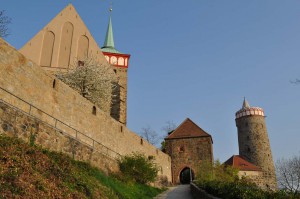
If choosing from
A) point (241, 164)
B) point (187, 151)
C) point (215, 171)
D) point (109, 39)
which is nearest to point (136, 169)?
point (215, 171)

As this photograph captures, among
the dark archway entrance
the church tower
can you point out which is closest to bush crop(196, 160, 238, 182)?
the dark archway entrance

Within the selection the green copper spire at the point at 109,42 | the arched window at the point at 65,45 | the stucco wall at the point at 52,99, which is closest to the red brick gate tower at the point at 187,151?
the stucco wall at the point at 52,99

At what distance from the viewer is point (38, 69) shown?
522 inches

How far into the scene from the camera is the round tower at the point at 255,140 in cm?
4362

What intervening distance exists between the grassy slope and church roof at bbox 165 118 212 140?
24010 mm

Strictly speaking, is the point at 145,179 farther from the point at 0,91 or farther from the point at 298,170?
the point at 298,170

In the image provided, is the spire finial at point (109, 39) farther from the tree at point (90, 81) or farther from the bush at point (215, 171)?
the bush at point (215, 171)

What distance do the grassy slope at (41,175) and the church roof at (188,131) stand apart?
24010mm

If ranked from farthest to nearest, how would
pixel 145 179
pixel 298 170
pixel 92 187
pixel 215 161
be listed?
pixel 298 170 → pixel 215 161 → pixel 145 179 → pixel 92 187

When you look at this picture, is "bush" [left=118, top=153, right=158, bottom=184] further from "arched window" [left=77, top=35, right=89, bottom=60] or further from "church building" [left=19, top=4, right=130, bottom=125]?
"arched window" [left=77, top=35, right=89, bottom=60]

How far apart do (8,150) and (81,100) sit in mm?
8377

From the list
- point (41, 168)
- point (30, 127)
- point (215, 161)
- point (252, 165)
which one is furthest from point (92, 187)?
point (252, 165)

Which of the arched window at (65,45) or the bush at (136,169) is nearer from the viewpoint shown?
the bush at (136,169)

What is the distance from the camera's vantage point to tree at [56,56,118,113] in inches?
972
